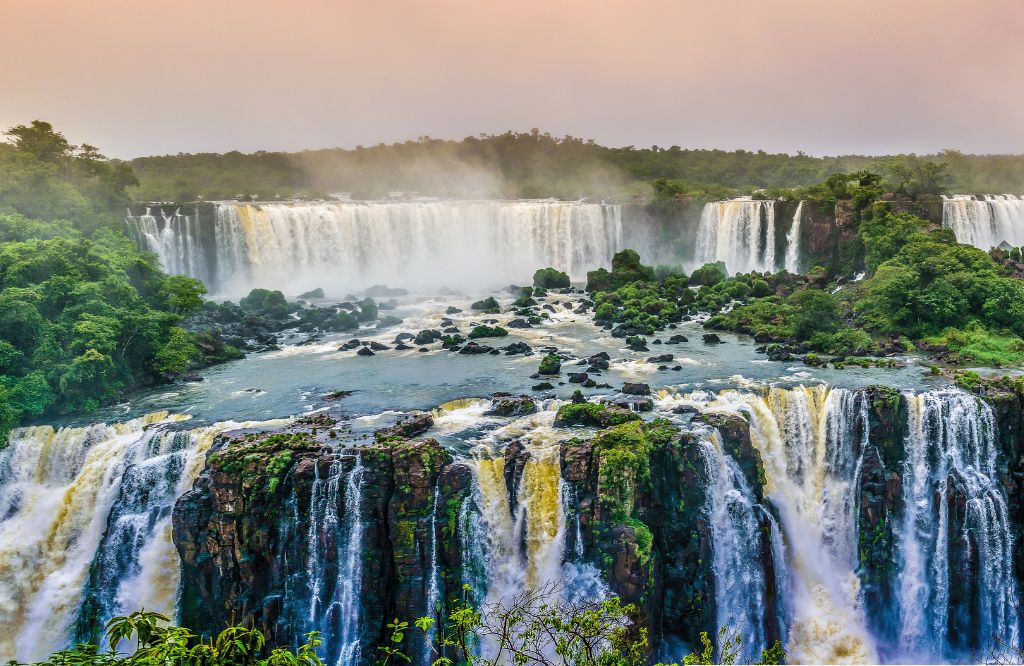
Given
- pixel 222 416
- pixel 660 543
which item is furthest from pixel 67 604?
pixel 660 543

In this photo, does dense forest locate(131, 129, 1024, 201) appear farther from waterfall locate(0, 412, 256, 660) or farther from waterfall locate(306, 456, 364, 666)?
waterfall locate(306, 456, 364, 666)

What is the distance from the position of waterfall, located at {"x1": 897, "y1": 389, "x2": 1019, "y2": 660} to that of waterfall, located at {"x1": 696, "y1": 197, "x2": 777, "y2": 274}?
950 inches

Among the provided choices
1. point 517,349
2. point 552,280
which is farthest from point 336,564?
point 552,280

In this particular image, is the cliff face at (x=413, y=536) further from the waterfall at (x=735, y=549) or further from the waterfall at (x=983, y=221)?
the waterfall at (x=983, y=221)

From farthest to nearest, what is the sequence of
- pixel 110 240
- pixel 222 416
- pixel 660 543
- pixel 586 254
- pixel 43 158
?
pixel 586 254 < pixel 43 158 < pixel 110 240 < pixel 222 416 < pixel 660 543


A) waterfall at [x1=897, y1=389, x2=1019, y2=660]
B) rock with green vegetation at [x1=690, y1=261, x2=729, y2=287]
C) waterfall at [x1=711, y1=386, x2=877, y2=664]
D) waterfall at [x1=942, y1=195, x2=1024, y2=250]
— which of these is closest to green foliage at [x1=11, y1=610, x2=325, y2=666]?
waterfall at [x1=711, y1=386, x2=877, y2=664]

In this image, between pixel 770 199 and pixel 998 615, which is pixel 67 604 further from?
pixel 770 199

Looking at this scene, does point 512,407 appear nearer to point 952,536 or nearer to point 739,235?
point 952,536

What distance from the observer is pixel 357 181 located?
82250mm

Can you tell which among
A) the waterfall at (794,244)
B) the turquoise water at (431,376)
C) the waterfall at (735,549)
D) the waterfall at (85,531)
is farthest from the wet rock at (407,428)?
the waterfall at (794,244)

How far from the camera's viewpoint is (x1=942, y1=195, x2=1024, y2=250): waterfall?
4047 centimetres

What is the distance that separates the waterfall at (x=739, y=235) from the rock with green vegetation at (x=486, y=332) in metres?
18.0

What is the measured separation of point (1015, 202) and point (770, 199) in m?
12.9

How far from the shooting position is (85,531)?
1822cm
